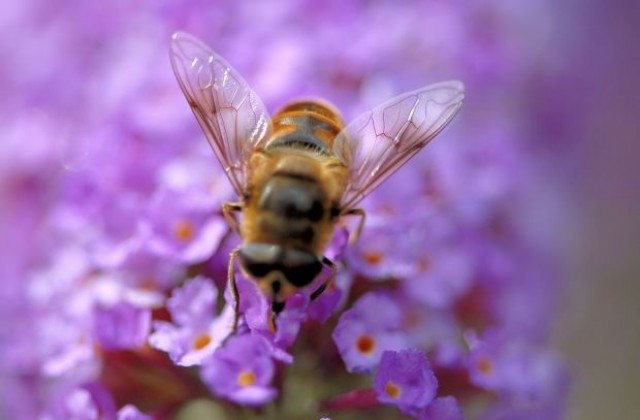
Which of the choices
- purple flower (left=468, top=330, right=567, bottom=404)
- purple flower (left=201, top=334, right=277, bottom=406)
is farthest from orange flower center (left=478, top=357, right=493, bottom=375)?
purple flower (left=201, top=334, right=277, bottom=406)

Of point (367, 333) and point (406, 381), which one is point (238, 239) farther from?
point (406, 381)

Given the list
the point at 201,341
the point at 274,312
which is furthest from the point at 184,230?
the point at 274,312

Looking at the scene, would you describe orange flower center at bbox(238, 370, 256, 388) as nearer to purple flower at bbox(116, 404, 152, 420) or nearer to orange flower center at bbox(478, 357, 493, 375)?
purple flower at bbox(116, 404, 152, 420)

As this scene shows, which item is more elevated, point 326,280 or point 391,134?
point 391,134

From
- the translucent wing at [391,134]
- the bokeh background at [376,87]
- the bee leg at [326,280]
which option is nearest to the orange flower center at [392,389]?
the bee leg at [326,280]

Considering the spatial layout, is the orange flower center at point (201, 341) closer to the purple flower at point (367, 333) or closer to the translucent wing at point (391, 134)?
the purple flower at point (367, 333)

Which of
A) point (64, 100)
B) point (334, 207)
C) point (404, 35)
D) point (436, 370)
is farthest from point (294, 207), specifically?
point (64, 100)

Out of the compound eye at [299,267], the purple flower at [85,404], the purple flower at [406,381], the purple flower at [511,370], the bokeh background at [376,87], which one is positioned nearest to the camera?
the compound eye at [299,267]

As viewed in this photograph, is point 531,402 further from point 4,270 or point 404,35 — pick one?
point 4,270
